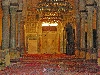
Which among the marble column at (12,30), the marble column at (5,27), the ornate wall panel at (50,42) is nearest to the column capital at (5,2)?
the marble column at (5,27)

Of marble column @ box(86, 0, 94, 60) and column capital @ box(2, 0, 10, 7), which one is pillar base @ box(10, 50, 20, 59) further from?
marble column @ box(86, 0, 94, 60)

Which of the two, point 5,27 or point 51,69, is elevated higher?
point 5,27

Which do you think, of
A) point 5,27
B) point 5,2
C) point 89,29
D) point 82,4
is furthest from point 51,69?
point 82,4

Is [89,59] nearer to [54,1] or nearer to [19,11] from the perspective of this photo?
[54,1]

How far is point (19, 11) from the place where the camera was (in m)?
22.2

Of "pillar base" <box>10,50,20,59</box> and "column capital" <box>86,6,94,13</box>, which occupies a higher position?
"column capital" <box>86,6,94,13</box>

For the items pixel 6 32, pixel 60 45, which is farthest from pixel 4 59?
pixel 60 45

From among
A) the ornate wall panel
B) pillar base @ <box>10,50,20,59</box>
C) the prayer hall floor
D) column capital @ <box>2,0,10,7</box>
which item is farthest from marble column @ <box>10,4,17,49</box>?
the ornate wall panel

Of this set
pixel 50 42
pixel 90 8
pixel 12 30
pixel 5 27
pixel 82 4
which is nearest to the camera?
pixel 5 27

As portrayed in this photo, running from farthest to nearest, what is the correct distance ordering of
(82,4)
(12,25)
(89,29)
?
(82,4) → (12,25) → (89,29)

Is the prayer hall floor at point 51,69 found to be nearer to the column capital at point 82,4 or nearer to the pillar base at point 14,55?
the pillar base at point 14,55

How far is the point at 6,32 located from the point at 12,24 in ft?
6.44

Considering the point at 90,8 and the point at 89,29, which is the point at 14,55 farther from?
the point at 90,8

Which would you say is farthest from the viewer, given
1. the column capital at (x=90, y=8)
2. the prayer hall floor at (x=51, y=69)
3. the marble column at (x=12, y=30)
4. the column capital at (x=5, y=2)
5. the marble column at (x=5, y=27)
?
the marble column at (x=12, y=30)
